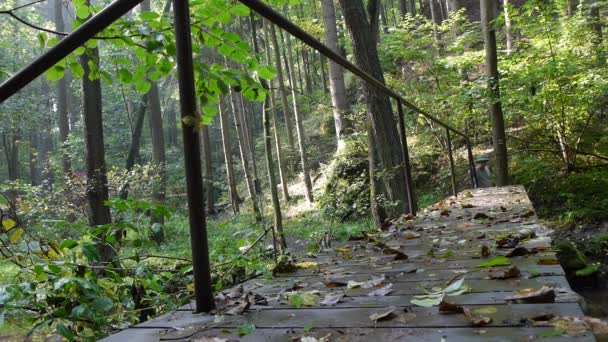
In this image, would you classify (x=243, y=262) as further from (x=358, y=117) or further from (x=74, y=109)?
(x=74, y=109)

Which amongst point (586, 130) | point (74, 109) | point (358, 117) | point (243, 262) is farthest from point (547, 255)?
point (74, 109)

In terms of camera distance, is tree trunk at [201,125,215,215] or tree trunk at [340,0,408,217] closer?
tree trunk at [340,0,408,217]

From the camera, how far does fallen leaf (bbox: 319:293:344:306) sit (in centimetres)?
148

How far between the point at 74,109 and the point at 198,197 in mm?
40875

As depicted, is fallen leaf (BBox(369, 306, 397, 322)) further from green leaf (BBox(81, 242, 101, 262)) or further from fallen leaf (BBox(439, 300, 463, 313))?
green leaf (BBox(81, 242, 101, 262))

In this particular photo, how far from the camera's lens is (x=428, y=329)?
1119 mm

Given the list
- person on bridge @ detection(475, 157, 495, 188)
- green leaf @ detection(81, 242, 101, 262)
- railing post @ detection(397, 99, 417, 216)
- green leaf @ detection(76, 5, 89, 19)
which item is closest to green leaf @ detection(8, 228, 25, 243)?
green leaf @ detection(81, 242, 101, 262)

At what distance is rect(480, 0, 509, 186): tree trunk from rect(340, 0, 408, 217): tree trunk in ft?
9.11

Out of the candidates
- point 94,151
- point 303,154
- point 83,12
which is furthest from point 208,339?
point 303,154

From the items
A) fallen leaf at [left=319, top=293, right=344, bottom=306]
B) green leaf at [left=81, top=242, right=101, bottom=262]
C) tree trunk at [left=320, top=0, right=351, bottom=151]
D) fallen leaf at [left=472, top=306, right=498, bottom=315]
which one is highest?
tree trunk at [left=320, top=0, right=351, bottom=151]

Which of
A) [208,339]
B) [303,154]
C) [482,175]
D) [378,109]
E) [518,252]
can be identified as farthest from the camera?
[303,154]

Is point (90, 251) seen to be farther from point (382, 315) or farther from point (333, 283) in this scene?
point (382, 315)

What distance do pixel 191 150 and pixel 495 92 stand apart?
8921mm

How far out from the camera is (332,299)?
4.97 feet
